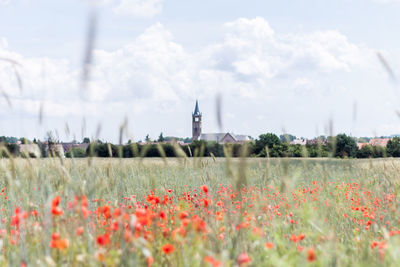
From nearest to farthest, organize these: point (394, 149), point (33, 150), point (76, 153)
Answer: point (33, 150), point (76, 153), point (394, 149)

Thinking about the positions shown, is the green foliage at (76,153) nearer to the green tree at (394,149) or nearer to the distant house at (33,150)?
the distant house at (33,150)

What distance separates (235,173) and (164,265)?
2.98 feet

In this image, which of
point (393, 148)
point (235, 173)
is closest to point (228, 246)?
point (235, 173)

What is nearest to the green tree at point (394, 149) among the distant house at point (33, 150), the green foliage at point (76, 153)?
the green foliage at point (76, 153)

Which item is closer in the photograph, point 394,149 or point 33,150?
point 33,150

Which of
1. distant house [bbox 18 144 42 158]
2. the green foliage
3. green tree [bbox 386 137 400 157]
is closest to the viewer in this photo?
distant house [bbox 18 144 42 158]

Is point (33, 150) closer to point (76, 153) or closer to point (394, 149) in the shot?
point (76, 153)

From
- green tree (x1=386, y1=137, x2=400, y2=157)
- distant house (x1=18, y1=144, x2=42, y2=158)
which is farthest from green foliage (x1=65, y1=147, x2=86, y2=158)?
green tree (x1=386, y1=137, x2=400, y2=157)

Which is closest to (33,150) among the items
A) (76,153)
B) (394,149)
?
(76,153)

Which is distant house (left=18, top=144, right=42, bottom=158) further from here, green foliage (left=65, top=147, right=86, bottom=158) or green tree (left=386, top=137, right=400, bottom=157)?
green tree (left=386, top=137, right=400, bottom=157)

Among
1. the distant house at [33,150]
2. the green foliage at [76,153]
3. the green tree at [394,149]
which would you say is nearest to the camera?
the distant house at [33,150]

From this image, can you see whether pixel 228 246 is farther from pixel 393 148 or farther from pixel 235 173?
pixel 393 148

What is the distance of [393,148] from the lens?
3956 centimetres

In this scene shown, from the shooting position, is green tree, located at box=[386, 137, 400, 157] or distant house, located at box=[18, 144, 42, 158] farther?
green tree, located at box=[386, 137, 400, 157]
